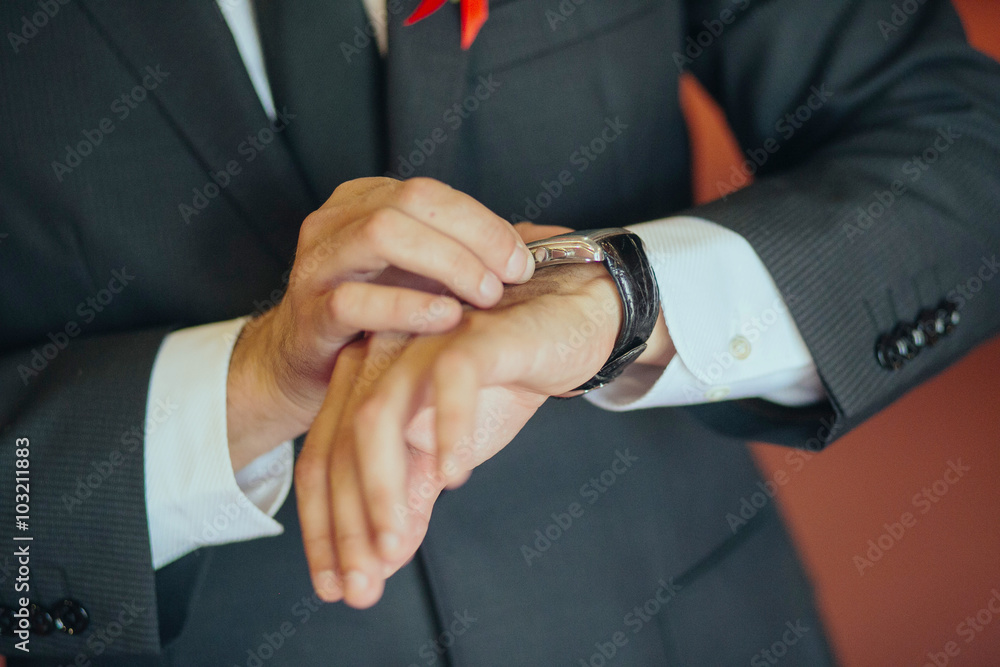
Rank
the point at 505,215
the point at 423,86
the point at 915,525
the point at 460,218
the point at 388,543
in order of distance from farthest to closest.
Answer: the point at 915,525, the point at 505,215, the point at 423,86, the point at 460,218, the point at 388,543

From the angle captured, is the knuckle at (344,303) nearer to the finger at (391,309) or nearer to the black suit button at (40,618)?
the finger at (391,309)

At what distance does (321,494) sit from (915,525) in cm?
137

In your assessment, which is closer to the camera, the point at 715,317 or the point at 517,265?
the point at 517,265

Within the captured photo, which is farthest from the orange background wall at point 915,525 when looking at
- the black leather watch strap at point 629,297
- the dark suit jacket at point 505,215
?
the black leather watch strap at point 629,297

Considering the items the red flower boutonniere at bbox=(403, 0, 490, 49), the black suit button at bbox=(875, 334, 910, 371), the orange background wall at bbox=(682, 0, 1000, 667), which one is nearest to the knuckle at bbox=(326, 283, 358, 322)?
the red flower boutonniere at bbox=(403, 0, 490, 49)

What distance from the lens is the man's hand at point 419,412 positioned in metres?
0.33

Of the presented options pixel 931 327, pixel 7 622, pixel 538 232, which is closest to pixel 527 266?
pixel 538 232

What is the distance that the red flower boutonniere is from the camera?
0.64m

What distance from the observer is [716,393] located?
24.7 inches

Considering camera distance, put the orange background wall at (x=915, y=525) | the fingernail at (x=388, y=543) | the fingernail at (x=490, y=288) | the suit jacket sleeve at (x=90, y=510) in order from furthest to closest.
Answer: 1. the orange background wall at (x=915, y=525)
2. the suit jacket sleeve at (x=90, y=510)
3. the fingernail at (x=490, y=288)
4. the fingernail at (x=388, y=543)

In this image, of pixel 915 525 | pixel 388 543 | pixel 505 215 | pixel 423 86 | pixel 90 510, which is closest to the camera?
pixel 388 543

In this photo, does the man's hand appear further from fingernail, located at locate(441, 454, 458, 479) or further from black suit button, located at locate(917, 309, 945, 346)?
black suit button, located at locate(917, 309, 945, 346)

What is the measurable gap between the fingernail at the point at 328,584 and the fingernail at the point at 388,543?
5 cm

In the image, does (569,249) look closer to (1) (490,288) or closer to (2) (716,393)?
(1) (490,288)
